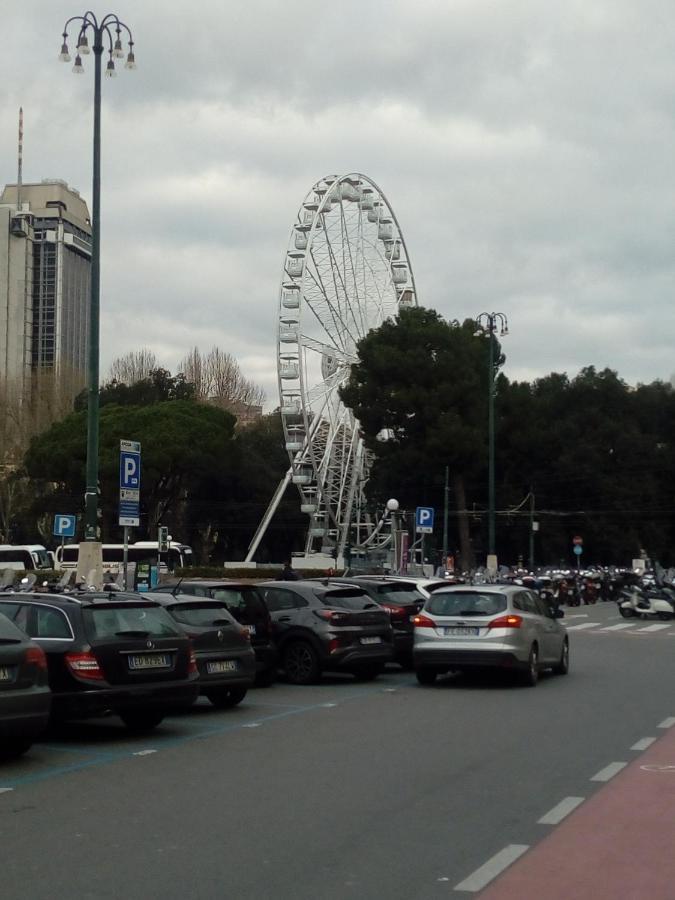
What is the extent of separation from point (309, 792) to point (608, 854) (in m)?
2.88

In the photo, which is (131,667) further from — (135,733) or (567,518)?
(567,518)

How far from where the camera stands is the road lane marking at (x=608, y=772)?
10.7 metres

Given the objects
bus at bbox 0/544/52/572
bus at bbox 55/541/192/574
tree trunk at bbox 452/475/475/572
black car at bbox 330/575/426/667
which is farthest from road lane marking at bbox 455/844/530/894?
bus at bbox 0/544/52/572

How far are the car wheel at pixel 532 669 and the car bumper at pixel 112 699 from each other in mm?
7175

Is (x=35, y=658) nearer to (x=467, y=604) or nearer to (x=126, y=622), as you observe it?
(x=126, y=622)

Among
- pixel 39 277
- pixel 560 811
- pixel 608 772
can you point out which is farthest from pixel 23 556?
pixel 39 277

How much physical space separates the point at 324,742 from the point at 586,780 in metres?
3.24

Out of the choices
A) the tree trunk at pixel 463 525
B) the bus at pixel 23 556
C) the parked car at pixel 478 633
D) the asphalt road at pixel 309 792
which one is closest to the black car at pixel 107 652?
the asphalt road at pixel 309 792

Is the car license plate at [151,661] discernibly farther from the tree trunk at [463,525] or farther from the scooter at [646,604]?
the tree trunk at [463,525]

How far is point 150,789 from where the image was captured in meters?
10.1

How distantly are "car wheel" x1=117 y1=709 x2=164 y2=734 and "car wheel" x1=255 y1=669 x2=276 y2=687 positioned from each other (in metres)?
4.73

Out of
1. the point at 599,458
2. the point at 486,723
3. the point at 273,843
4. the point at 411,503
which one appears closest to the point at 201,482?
the point at 411,503

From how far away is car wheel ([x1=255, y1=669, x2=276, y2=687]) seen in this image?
61.4 ft

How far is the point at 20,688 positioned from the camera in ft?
35.4
